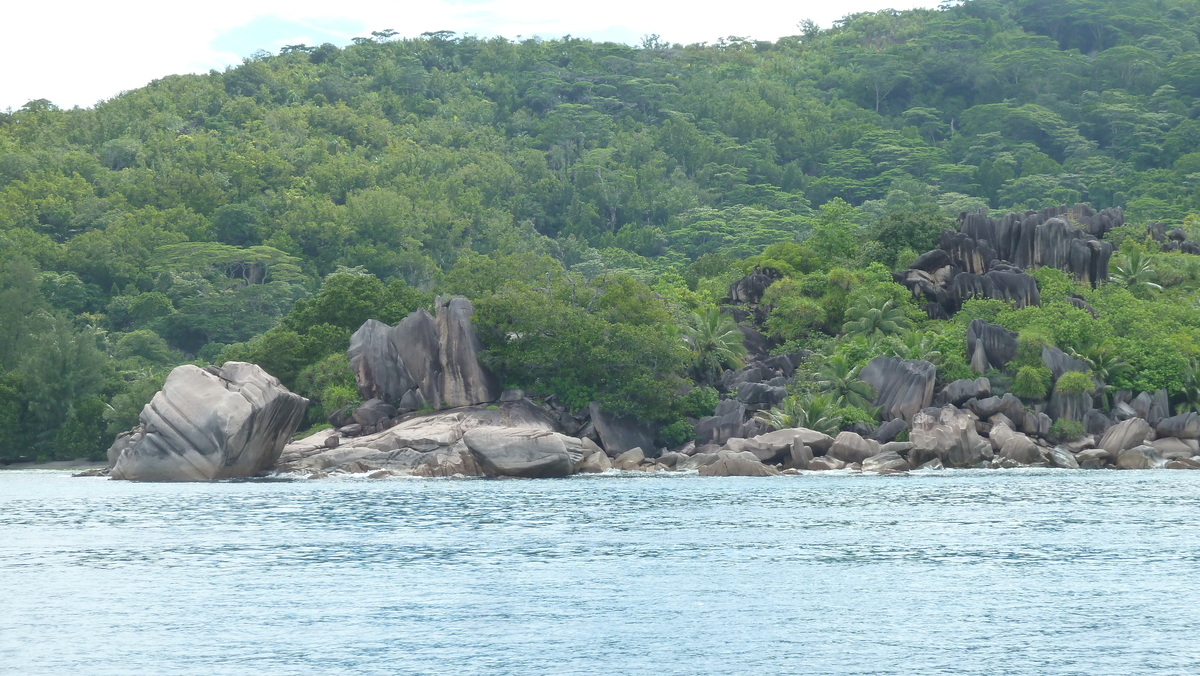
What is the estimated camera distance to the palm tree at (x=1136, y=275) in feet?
218

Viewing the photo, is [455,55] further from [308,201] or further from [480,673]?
[480,673]

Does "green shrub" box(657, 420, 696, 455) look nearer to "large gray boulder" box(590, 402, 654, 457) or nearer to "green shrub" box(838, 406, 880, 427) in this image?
"large gray boulder" box(590, 402, 654, 457)

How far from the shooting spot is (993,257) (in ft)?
226

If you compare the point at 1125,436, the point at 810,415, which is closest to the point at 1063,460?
the point at 1125,436

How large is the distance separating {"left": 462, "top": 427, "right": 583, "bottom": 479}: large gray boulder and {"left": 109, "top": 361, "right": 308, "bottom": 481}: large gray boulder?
28.6ft

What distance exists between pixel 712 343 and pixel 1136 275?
23.5 meters

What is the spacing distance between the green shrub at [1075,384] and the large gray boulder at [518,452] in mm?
22081

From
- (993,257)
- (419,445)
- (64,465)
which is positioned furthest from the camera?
(64,465)

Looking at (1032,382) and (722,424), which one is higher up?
(1032,382)

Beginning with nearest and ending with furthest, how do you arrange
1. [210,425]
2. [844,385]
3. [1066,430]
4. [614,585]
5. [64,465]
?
1. [614,585]
2. [210,425]
3. [1066,430]
4. [844,385]
5. [64,465]

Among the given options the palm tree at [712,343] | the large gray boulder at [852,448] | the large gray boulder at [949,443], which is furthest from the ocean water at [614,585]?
the palm tree at [712,343]

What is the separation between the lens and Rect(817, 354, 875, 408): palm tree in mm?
56125

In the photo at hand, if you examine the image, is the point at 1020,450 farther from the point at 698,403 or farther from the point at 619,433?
the point at 619,433

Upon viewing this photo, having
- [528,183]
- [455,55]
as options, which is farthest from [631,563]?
[455,55]
